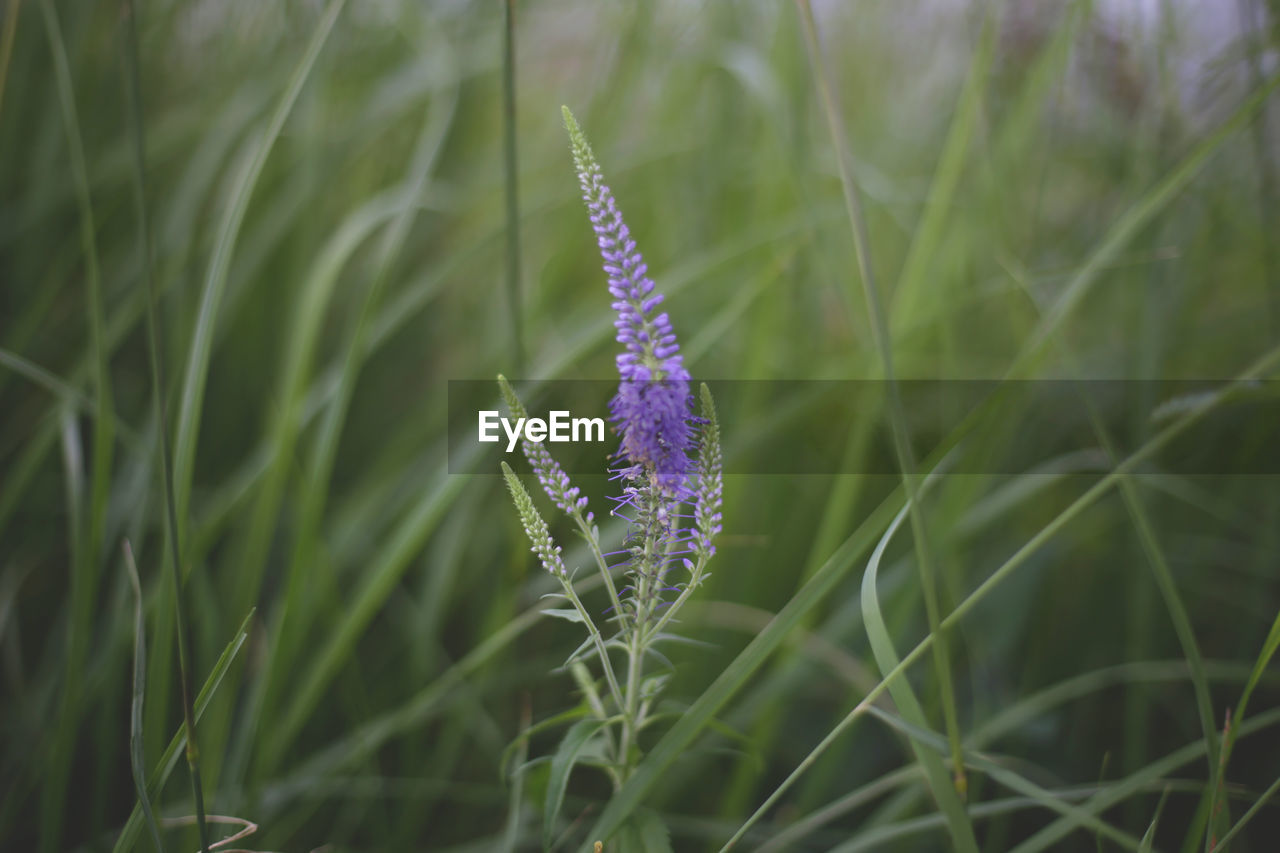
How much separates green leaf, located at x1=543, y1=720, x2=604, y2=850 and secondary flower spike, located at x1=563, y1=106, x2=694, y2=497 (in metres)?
0.23

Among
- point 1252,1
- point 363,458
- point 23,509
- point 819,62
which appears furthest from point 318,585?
point 1252,1

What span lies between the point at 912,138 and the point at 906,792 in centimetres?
193

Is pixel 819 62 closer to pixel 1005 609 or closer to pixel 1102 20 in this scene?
pixel 1005 609

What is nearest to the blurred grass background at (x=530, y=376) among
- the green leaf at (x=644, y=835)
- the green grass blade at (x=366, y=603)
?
the green grass blade at (x=366, y=603)

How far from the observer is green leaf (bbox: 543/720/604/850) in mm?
561

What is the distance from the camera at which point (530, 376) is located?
1.05 metres

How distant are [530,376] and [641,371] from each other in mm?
583

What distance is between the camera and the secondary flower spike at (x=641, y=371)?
467 millimetres

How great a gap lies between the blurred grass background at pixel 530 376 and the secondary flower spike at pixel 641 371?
232mm

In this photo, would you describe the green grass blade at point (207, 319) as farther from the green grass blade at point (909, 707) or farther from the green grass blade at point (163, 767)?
the green grass blade at point (909, 707)

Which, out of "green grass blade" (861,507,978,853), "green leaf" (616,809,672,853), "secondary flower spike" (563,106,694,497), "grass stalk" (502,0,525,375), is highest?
"grass stalk" (502,0,525,375)

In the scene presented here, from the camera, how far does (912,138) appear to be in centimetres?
222

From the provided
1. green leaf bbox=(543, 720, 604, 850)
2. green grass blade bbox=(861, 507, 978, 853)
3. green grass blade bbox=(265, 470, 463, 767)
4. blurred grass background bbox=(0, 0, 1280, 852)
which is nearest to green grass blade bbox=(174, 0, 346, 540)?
blurred grass background bbox=(0, 0, 1280, 852)

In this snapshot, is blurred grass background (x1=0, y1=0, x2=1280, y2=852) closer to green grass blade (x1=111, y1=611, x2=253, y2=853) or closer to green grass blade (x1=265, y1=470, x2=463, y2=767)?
green grass blade (x1=265, y1=470, x2=463, y2=767)
